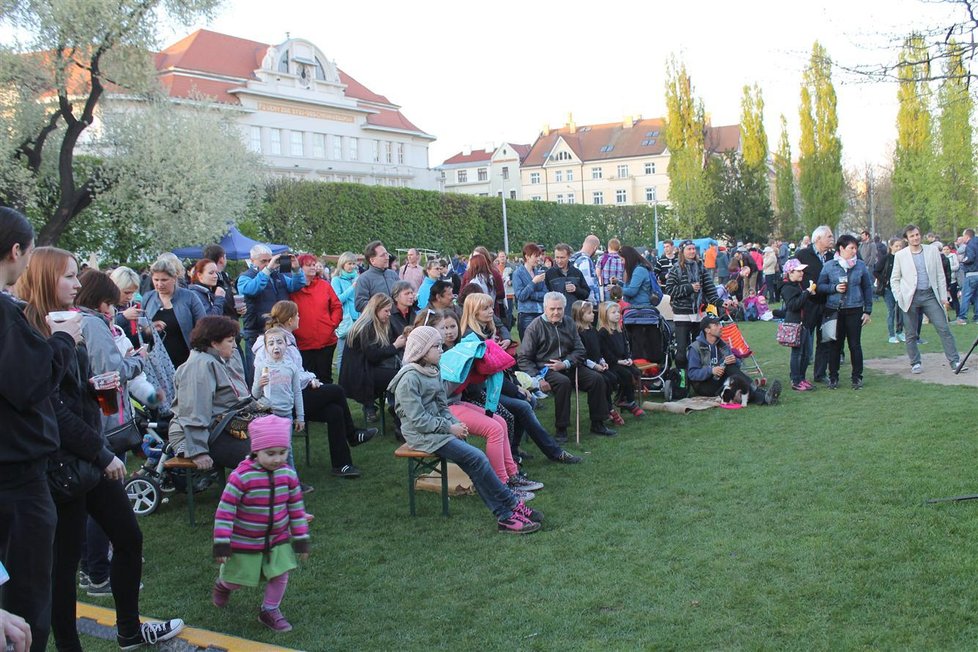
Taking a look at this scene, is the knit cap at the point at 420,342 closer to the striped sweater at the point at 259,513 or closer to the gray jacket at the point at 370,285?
the striped sweater at the point at 259,513

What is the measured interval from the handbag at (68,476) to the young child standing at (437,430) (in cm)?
263

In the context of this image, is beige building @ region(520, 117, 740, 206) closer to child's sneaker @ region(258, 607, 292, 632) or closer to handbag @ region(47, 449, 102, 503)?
child's sneaker @ region(258, 607, 292, 632)

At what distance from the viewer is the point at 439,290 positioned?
852 centimetres

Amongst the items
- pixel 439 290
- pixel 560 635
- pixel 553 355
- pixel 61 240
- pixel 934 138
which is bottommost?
pixel 560 635

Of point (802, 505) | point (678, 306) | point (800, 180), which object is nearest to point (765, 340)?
point (678, 306)

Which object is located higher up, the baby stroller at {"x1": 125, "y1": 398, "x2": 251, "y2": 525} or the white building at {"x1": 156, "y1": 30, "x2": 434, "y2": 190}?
the white building at {"x1": 156, "y1": 30, "x2": 434, "y2": 190}

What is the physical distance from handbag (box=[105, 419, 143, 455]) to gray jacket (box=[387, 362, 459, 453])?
1849 mm

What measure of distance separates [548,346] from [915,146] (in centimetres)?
3916

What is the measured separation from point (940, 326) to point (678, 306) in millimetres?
3681

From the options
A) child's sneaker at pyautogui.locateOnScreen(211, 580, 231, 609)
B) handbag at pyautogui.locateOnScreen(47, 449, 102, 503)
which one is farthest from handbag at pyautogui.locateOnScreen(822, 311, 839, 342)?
handbag at pyautogui.locateOnScreen(47, 449, 102, 503)

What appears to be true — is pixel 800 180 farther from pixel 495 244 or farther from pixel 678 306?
pixel 678 306

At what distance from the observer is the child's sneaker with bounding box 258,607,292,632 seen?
4273mm

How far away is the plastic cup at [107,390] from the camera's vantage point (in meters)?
3.76

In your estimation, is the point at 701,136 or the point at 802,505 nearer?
the point at 802,505
